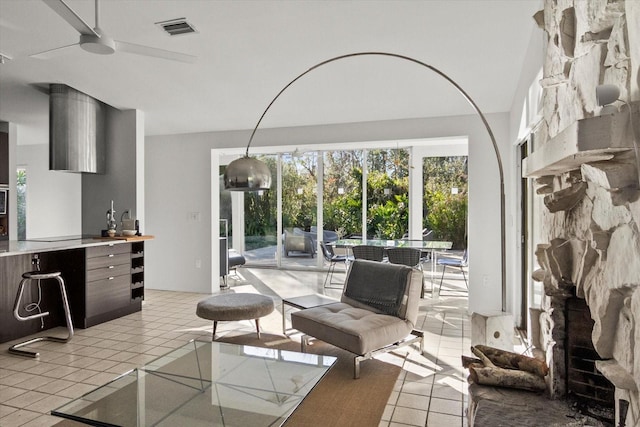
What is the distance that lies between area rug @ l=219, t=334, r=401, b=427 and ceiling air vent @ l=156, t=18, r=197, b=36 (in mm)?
2662

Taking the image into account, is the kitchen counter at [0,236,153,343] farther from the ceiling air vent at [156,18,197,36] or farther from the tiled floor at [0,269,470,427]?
the ceiling air vent at [156,18,197,36]

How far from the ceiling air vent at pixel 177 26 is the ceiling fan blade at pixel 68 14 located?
0.59 meters

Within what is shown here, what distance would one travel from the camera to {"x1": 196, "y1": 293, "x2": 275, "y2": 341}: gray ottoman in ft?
A: 12.3

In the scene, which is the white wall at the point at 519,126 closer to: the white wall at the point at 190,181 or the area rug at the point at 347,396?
the white wall at the point at 190,181

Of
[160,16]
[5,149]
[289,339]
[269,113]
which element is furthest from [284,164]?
[160,16]

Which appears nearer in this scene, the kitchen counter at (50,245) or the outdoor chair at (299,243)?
the kitchen counter at (50,245)

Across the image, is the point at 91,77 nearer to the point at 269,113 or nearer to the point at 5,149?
the point at 269,113

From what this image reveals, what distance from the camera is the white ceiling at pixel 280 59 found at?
296 centimetres

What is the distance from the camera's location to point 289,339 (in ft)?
13.5

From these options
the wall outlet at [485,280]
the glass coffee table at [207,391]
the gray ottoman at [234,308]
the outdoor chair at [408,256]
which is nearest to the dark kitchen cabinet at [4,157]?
the gray ottoman at [234,308]

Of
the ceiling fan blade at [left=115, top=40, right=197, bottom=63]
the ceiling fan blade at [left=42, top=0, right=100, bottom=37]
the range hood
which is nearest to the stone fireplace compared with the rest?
the ceiling fan blade at [left=115, top=40, right=197, bottom=63]

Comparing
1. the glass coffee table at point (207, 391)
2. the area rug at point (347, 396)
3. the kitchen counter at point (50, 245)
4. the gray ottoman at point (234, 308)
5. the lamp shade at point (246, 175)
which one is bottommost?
the area rug at point (347, 396)

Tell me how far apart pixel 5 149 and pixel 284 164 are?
481 cm

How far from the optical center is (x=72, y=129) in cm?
497
